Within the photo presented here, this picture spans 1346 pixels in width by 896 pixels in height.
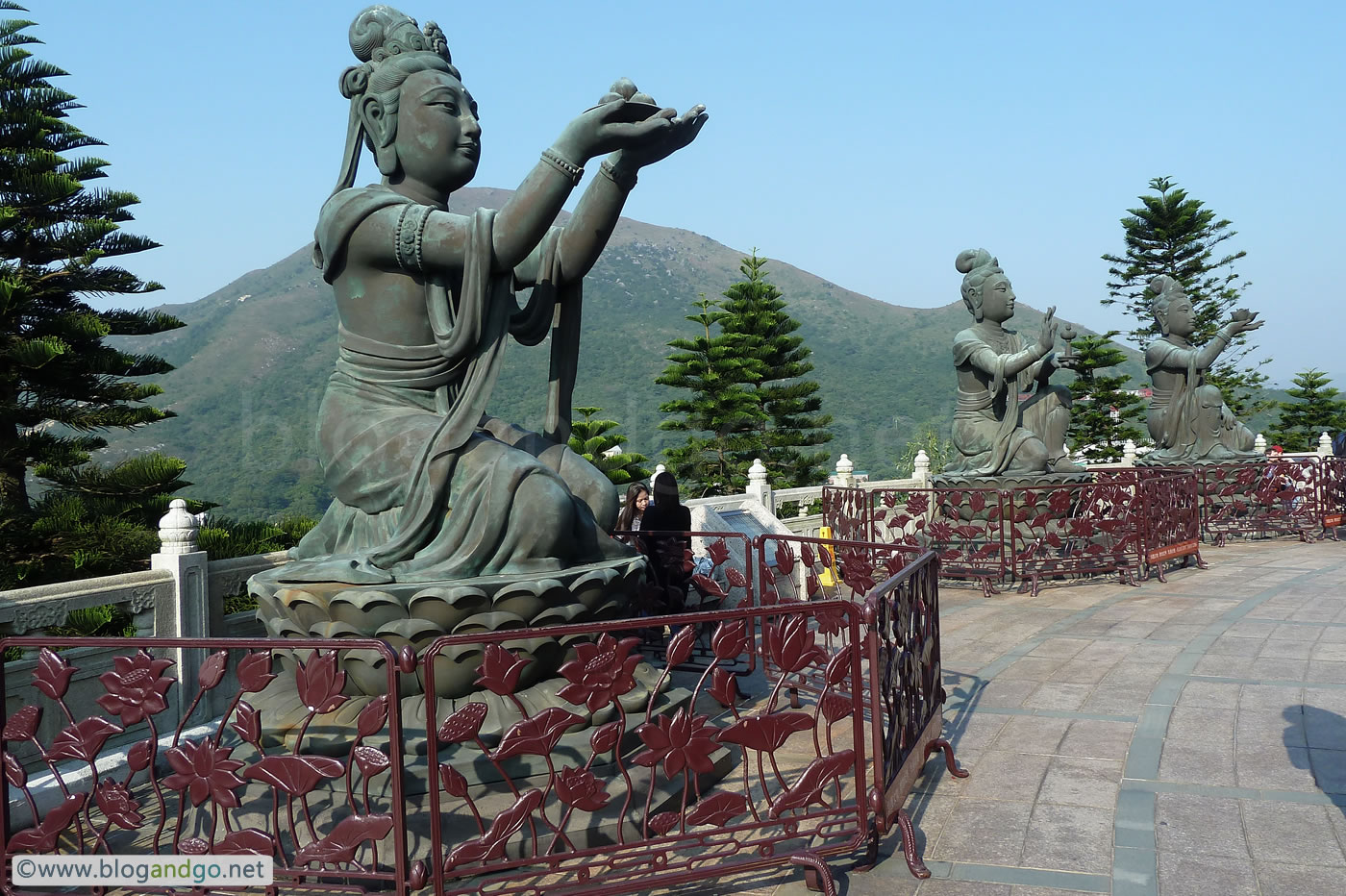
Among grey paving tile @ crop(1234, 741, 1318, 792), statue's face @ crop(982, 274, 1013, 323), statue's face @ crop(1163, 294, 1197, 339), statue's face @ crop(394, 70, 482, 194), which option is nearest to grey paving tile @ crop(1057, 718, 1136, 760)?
grey paving tile @ crop(1234, 741, 1318, 792)

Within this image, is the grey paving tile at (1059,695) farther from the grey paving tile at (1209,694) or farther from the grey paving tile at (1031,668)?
the grey paving tile at (1209,694)

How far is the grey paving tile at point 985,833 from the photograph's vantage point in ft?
9.83

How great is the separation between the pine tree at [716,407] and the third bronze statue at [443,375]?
13575 millimetres

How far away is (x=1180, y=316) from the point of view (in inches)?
478

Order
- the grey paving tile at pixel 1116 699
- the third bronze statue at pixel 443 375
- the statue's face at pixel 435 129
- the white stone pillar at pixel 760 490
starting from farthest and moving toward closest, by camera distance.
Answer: the white stone pillar at pixel 760 490
the grey paving tile at pixel 1116 699
the statue's face at pixel 435 129
the third bronze statue at pixel 443 375

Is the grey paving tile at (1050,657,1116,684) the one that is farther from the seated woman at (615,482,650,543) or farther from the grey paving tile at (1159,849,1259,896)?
the seated woman at (615,482,650,543)

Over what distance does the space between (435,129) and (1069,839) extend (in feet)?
10.9

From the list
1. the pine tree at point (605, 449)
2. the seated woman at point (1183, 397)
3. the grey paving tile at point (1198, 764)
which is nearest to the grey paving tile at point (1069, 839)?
the grey paving tile at point (1198, 764)

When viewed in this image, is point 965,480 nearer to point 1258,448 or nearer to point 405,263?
point 405,263

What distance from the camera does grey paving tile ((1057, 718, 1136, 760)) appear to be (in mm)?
3896

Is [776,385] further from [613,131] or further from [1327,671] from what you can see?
[613,131]

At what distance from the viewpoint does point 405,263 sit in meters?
3.62

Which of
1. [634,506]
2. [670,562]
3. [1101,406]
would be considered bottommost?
[670,562]

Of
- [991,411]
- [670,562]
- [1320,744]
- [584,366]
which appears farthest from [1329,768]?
[584,366]
